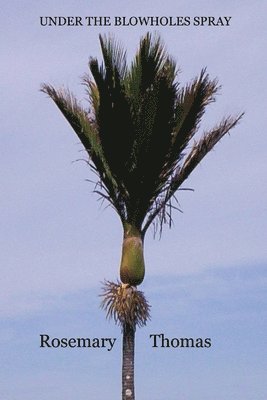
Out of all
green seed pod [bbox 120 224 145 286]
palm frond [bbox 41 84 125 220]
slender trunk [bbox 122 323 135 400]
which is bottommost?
slender trunk [bbox 122 323 135 400]

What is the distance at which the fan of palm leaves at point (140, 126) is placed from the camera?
27.1 metres

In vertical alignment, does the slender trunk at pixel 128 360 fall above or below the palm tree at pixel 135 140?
below

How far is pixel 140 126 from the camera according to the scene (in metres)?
27.3

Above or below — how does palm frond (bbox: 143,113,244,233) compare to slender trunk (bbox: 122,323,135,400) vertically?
above

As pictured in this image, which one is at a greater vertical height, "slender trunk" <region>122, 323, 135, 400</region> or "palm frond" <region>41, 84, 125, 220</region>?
"palm frond" <region>41, 84, 125, 220</region>

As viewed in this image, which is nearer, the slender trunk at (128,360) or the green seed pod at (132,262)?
the slender trunk at (128,360)

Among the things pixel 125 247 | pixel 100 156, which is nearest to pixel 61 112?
pixel 100 156

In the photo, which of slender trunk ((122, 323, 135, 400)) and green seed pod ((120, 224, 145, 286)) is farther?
green seed pod ((120, 224, 145, 286))

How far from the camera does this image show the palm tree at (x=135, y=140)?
26953mm

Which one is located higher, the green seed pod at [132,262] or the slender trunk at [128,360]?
the green seed pod at [132,262]

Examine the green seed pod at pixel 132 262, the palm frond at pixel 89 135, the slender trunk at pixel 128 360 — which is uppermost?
the palm frond at pixel 89 135

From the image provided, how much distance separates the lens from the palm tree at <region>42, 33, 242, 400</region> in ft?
88.4

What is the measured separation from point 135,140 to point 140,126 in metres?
0.28

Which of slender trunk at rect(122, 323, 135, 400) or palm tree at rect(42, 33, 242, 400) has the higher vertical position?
palm tree at rect(42, 33, 242, 400)
